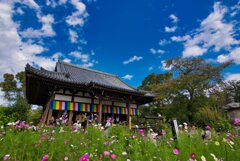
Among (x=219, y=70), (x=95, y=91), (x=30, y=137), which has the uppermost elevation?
(x=219, y=70)

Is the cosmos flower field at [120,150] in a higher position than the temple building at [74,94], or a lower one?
lower

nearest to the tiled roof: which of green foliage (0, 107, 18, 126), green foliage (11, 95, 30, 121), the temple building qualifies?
the temple building

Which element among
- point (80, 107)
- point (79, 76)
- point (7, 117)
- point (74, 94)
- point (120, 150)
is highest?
point (79, 76)

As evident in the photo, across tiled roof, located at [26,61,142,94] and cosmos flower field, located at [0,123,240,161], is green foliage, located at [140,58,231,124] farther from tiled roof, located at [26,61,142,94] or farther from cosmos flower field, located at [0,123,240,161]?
cosmos flower field, located at [0,123,240,161]

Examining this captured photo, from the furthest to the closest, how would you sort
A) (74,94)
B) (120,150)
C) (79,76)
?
(79,76)
(74,94)
(120,150)

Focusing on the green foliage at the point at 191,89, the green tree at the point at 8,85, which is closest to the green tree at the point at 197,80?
the green foliage at the point at 191,89

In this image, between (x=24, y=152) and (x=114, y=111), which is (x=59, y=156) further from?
(x=114, y=111)

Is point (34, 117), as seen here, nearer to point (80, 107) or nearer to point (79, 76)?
point (79, 76)

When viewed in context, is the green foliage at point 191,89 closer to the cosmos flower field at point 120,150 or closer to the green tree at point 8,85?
the cosmos flower field at point 120,150

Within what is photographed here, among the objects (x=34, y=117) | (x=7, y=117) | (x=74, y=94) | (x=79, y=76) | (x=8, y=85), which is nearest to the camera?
(x=7, y=117)

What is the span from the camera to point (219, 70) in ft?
44.0

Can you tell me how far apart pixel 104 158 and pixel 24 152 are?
112cm

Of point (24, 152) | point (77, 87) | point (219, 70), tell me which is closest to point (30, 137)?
point (24, 152)

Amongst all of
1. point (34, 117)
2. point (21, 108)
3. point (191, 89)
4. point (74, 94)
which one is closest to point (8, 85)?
point (34, 117)
